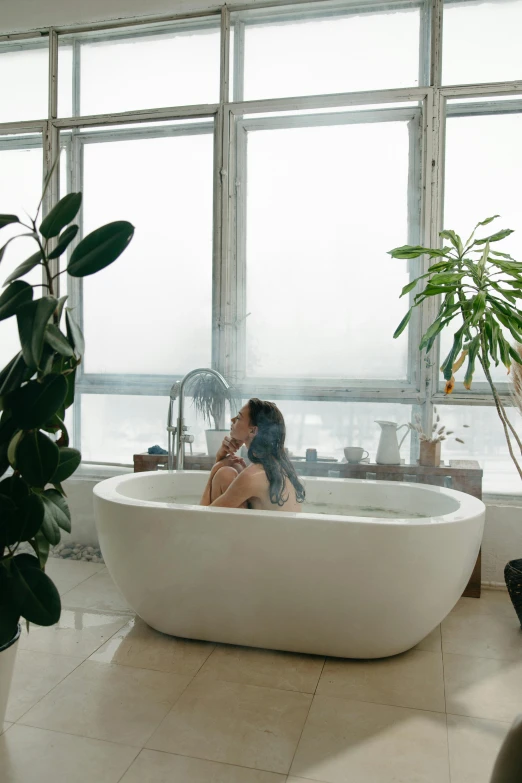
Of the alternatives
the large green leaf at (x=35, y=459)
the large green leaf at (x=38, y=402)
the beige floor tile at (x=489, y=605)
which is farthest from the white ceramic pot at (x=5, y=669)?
the beige floor tile at (x=489, y=605)

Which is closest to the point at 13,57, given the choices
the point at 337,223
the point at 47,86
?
the point at 47,86

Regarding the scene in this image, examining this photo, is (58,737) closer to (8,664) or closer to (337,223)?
(8,664)

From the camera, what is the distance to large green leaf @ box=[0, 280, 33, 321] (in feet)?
5.07

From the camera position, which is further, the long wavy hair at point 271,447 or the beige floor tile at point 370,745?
the long wavy hair at point 271,447

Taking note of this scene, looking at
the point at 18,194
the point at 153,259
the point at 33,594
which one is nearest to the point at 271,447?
the point at 33,594

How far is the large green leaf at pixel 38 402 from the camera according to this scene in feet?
5.00

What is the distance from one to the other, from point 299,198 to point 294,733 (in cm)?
253

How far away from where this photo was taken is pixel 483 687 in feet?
6.98

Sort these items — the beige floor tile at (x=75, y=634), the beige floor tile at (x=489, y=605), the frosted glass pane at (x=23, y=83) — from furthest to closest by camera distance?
the frosted glass pane at (x=23, y=83) < the beige floor tile at (x=489, y=605) < the beige floor tile at (x=75, y=634)

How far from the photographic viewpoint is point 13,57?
392 cm

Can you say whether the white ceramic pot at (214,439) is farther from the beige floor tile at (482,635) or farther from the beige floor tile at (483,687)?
the beige floor tile at (483,687)

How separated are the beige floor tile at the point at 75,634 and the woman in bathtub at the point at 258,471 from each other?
606 millimetres

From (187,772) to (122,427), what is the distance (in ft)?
7.62

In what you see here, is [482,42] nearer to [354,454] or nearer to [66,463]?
[354,454]
